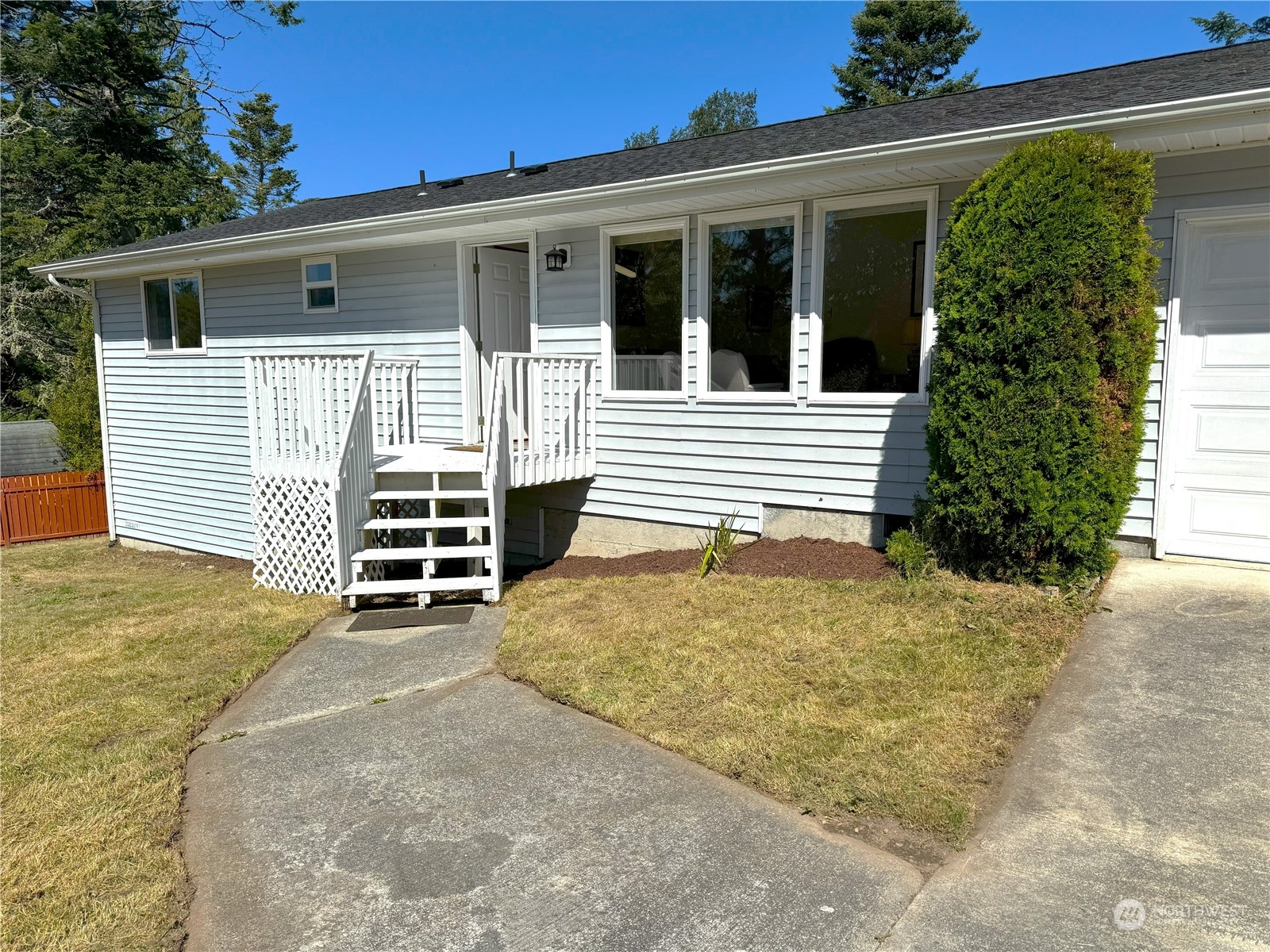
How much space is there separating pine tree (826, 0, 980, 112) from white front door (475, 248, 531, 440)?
21.5 m

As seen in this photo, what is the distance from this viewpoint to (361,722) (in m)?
3.98

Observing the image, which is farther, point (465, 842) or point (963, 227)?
point (963, 227)

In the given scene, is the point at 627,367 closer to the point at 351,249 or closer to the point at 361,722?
the point at 351,249

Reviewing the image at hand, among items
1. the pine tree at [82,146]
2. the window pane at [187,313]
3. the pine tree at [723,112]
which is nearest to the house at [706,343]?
the window pane at [187,313]

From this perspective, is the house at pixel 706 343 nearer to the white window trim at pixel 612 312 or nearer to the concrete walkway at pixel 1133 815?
the white window trim at pixel 612 312

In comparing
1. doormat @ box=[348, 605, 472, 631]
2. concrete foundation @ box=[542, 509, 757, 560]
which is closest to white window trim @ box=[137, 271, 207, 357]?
A: concrete foundation @ box=[542, 509, 757, 560]

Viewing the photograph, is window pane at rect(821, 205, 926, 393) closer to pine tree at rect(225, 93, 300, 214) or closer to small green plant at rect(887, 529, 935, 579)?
small green plant at rect(887, 529, 935, 579)

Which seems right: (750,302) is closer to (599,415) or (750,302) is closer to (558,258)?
(599,415)

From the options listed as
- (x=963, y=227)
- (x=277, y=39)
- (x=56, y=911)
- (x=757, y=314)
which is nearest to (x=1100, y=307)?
(x=963, y=227)

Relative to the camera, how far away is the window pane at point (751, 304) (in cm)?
662

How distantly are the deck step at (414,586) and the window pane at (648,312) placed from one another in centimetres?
252

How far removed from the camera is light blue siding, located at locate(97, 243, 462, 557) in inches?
356

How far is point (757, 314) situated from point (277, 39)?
59.1 ft

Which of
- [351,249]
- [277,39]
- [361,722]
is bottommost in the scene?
[361,722]
